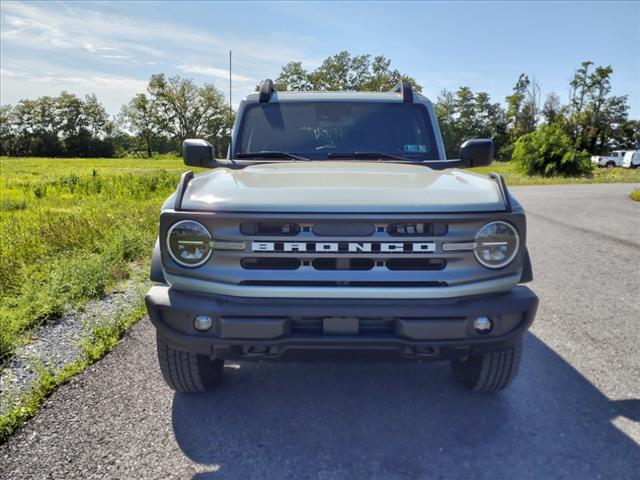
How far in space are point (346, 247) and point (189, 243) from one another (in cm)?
76

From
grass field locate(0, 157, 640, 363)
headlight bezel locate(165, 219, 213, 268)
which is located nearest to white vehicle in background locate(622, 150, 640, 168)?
grass field locate(0, 157, 640, 363)

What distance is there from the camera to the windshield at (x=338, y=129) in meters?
4.04

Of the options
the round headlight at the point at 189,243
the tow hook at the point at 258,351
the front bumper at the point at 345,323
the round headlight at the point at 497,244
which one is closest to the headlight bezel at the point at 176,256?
the round headlight at the point at 189,243

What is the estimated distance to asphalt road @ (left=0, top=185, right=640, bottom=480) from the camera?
2.48m

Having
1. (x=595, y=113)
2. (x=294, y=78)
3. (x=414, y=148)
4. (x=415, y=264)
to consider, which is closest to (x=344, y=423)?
(x=415, y=264)

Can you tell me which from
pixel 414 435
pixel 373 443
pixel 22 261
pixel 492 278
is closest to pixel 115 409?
pixel 373 443

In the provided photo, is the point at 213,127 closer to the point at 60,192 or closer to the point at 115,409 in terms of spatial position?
the point at 60,192

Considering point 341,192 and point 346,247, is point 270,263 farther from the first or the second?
point 341,192

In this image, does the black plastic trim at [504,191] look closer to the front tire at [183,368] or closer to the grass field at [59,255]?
the front tire at [183,368]

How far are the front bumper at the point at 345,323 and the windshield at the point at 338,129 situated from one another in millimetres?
1769

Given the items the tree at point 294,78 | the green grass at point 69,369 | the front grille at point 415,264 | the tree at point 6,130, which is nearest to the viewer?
the front grille at point 415,264

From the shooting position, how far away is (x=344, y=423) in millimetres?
2881

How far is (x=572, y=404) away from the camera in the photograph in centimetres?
309

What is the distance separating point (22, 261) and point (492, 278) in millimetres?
5602
